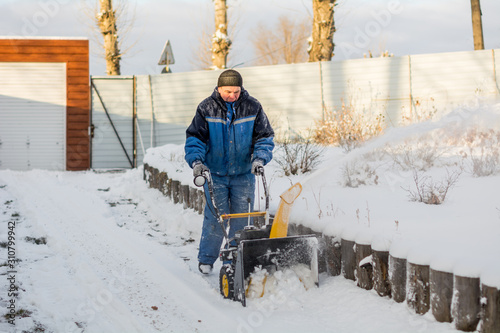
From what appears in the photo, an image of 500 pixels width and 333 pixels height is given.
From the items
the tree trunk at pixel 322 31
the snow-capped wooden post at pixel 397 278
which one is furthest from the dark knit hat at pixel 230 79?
the tree trunk at pixel 322 31

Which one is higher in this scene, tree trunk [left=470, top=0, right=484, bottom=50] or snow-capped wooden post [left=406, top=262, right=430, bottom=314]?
tree trunk [left=470, top=0, right=484, bottom=50]

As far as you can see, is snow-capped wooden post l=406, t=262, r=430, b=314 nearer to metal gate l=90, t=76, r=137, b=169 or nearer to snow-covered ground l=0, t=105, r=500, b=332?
snow-covered ground l=0, t=105, r=500, b=332

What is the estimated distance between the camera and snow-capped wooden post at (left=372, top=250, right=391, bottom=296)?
140 inches

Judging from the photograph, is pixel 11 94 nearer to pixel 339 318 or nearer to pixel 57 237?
pixel 57 237

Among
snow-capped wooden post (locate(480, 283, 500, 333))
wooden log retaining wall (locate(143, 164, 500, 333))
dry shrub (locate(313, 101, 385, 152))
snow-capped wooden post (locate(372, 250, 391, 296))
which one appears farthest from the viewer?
dry shrub (locate(313, 101, 385, 152))

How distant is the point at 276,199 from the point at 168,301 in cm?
204

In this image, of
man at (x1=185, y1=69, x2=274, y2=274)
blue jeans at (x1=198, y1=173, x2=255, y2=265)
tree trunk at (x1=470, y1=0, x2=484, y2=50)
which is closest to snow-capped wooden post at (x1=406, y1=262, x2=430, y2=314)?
man at (x1=185, y1=69, x2=274, y2=274)

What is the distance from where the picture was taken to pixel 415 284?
3.24m

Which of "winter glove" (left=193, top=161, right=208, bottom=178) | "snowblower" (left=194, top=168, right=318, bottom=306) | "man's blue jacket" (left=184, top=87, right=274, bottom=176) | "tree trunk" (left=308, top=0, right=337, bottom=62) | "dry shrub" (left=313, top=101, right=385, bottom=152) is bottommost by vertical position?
"snowblower" (left=194, top=168, right=318, bottom=306)

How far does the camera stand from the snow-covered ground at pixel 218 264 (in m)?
3.28

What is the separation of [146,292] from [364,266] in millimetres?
1788

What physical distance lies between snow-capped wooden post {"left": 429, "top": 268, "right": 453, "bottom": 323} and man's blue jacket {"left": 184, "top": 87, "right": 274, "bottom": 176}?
66.9 inches

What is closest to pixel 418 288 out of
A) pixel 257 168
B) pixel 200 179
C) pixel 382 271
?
pixel 382 271

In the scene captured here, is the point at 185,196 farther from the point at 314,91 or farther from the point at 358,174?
the point at 314,91
